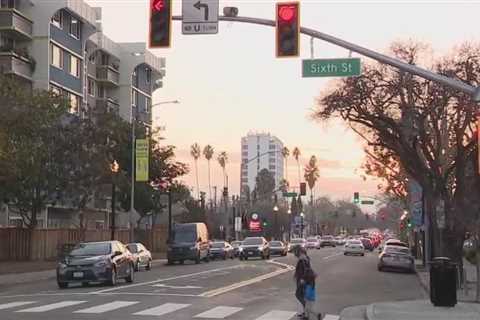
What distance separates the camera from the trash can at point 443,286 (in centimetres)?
1872

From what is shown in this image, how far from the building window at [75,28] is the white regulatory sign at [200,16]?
47.8 m

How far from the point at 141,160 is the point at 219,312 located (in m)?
27.4

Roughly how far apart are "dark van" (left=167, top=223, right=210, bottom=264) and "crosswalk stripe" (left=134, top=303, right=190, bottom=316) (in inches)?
1100

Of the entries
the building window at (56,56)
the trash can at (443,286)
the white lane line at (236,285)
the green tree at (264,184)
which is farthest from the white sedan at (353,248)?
the green tree at (264,184)

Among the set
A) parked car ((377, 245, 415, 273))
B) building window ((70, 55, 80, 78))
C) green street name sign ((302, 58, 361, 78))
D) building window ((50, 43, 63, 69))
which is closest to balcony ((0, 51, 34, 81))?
building window ((50, 43, 63, 69))

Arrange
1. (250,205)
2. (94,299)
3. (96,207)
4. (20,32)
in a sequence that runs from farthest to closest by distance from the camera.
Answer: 1. (250,205)
2. (96,207)
3. (20,32)
4. (94,299)

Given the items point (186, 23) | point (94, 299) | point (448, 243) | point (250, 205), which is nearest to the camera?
point (186, 23)

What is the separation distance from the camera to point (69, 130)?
4419 centimetres

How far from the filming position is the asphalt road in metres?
17.0

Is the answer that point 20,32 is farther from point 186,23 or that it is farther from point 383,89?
point 186,23

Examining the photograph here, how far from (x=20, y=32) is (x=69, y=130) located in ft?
48.7

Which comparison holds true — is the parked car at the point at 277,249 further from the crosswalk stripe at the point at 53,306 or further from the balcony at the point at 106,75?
the crosswalk stripe at the point at 53,306

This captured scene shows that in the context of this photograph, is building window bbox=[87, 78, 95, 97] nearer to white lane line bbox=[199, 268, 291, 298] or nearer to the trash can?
white lane line bbox=[199, 268, 291, 298]

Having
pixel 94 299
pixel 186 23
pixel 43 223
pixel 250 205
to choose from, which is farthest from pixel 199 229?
pixel 250 205
